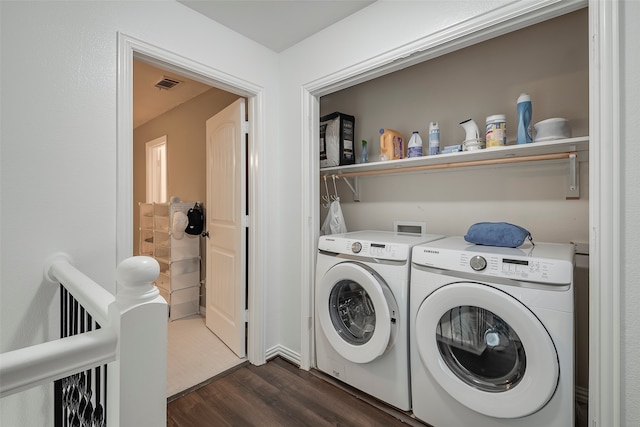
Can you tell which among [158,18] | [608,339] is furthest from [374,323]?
[158,18]

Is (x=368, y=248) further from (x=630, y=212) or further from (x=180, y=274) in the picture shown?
(x=180, y=274)

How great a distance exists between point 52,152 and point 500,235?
2122mm

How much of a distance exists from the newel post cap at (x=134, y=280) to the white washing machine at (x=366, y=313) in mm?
1269

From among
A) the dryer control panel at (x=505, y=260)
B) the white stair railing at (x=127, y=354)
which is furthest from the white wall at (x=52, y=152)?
the dryer control panel at (x=505, y=260)

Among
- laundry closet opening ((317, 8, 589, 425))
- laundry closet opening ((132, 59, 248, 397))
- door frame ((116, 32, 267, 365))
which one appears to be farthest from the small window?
laundry closet opening ((317, 8, 589, 425))

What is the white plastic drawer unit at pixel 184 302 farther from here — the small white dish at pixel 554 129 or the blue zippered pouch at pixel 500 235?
the small white dish at pixel 554 129

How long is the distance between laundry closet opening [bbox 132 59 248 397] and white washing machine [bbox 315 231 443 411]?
2.42 ft

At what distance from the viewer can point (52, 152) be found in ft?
4.41

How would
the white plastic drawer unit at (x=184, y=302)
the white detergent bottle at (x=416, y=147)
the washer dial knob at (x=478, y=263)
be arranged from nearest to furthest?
the washer dial knob at (x=478, y=263)
the white detergent bottle at (x=416, y=147)
the white plastic drawer unit at (x=184, y=302)

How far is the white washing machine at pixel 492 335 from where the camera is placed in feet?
3.87

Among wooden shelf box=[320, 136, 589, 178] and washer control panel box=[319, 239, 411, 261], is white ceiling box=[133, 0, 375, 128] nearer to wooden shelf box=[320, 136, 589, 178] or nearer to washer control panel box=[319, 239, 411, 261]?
wooden shelf box=[320, 136, 589, 178]

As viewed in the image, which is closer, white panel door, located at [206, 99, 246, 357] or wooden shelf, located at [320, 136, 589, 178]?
wooden shelf, located at [320, 136, 589, 178]

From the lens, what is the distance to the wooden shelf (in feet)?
5.10

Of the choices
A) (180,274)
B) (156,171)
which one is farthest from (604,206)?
(156,171)
